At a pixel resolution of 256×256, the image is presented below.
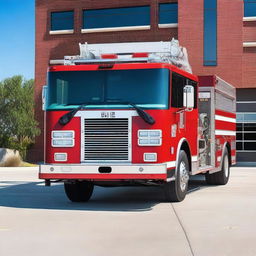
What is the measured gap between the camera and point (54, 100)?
1129 cm

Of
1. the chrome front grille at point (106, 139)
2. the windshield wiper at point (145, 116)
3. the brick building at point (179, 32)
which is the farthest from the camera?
the brick building at point (179, 32)

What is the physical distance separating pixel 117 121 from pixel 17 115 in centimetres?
2423

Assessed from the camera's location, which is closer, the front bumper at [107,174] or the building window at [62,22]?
the front bumper at [107,174]

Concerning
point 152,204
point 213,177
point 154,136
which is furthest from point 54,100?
point 213,177

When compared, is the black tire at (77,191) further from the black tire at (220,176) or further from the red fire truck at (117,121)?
the black tire at (220,176)

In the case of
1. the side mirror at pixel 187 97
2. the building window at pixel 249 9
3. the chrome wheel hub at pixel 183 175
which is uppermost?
the building window at pixel 249 9

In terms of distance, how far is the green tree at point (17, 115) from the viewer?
3450cm

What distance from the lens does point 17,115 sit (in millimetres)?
34188

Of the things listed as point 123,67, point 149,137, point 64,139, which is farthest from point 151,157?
point 123,67

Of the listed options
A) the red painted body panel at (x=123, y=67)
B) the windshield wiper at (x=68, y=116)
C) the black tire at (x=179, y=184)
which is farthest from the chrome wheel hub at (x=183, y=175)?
the windshield wiper at (x=68, y=116)

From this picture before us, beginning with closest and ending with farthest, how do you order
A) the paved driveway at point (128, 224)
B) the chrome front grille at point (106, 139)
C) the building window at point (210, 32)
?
1. the paved driveway at point (128, 224)
2. the chrome front grille at point (106, 139)
3. the building window at point (210, 32)

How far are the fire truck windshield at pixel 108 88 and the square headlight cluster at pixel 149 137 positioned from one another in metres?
0.48

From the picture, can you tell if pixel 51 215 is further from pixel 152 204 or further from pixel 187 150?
pixel 187 150

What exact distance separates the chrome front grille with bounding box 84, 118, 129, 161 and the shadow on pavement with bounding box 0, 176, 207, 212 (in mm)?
1066
